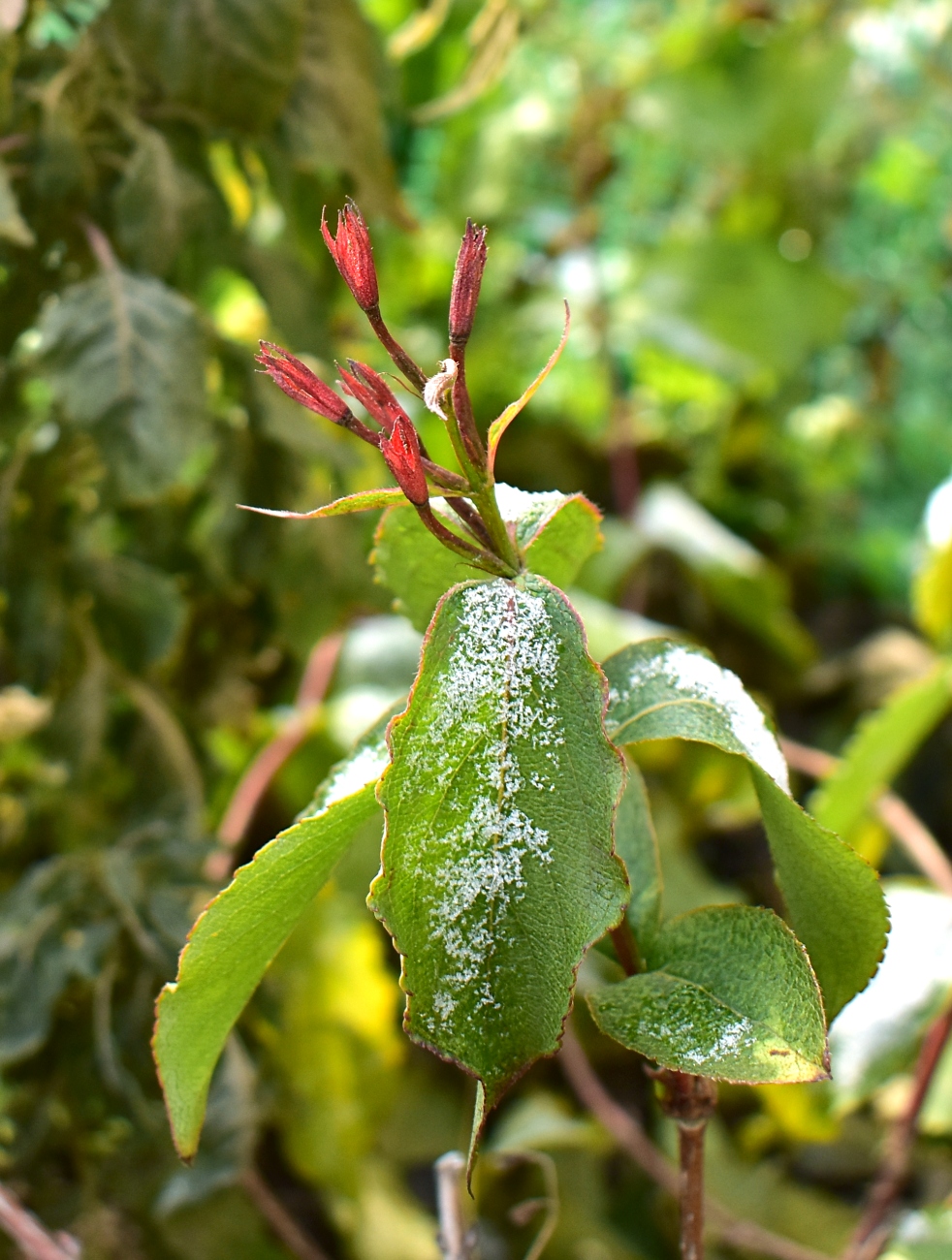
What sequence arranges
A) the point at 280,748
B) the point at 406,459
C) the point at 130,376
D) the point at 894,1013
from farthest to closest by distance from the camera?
the point at 280,748
the point at 894,1013
the point at 130,376
the point at 406,459

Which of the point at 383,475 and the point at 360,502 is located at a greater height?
the point at 360,502

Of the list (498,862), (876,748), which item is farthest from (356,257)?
(876,748)

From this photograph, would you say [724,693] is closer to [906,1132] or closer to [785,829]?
[785,829]

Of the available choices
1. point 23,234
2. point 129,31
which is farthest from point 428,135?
point 23,234

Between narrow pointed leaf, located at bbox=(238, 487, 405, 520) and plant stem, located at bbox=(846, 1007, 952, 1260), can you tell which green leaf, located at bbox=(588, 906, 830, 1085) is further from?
plant stem, located at bbox=(846, 1007, 952, 1260)

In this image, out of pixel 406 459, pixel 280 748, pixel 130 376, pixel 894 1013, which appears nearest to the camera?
pixel 406 459

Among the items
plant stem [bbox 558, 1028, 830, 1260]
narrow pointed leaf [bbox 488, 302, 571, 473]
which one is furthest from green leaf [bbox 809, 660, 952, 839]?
narrow pointed leaf [bbox 488, 302, 571, 473]

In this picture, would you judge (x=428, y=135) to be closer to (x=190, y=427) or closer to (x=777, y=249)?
(x=777, y=249)
